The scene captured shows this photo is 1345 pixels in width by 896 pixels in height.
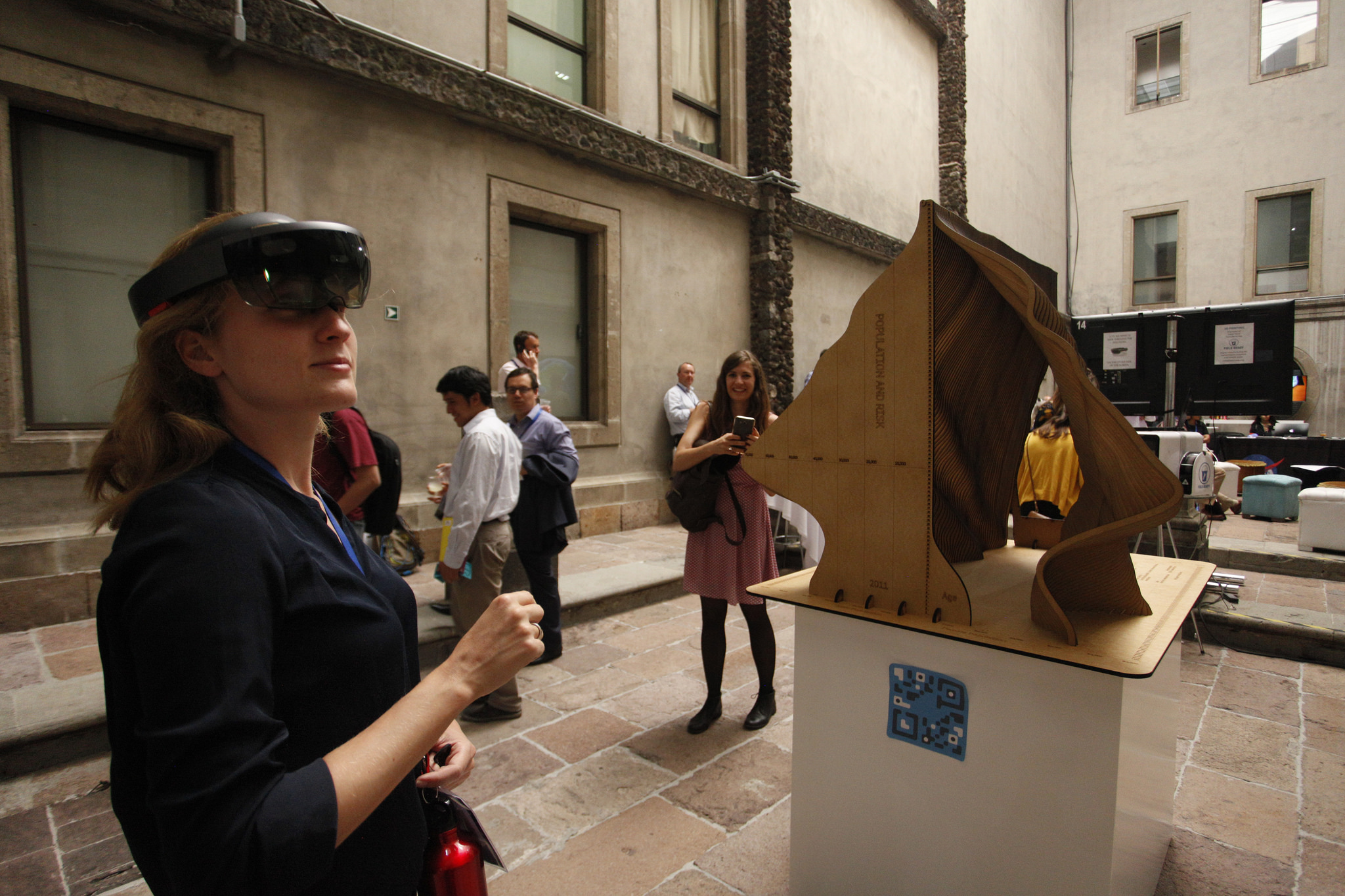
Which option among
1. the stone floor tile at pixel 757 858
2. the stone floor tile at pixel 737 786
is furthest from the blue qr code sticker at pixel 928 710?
the stone floor tile at pixel 737 786

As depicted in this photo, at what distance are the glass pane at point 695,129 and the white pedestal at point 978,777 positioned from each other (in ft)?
27.1

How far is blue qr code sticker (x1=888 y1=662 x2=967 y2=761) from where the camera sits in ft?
5.38

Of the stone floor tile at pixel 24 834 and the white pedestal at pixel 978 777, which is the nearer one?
the white pedestal at pixel 978 777

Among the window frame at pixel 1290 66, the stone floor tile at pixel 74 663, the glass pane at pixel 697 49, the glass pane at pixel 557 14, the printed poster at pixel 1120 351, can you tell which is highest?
the window frame at pixel 1290 66

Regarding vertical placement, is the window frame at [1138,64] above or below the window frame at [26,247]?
above

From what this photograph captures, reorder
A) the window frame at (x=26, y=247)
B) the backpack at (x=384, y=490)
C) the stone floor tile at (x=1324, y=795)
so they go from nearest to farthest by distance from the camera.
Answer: the stone floor tile at (x=1324, y=795) → the backpack at (x=384, y=490) → the window frame at (x=26, y=247)

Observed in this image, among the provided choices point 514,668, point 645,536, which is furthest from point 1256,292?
point 514,668

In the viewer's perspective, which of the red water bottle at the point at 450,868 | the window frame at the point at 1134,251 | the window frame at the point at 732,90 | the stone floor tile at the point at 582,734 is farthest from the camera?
the window frame at the point at 1134,251

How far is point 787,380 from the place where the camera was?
9.74m

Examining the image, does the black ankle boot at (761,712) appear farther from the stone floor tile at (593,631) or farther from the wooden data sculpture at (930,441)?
the wooden data sculpture at (930,441)

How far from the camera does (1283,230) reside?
17500 millimetres

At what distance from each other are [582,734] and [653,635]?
1486mm

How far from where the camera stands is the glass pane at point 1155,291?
748 inches

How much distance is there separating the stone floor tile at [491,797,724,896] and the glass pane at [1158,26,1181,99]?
77.9 ft
